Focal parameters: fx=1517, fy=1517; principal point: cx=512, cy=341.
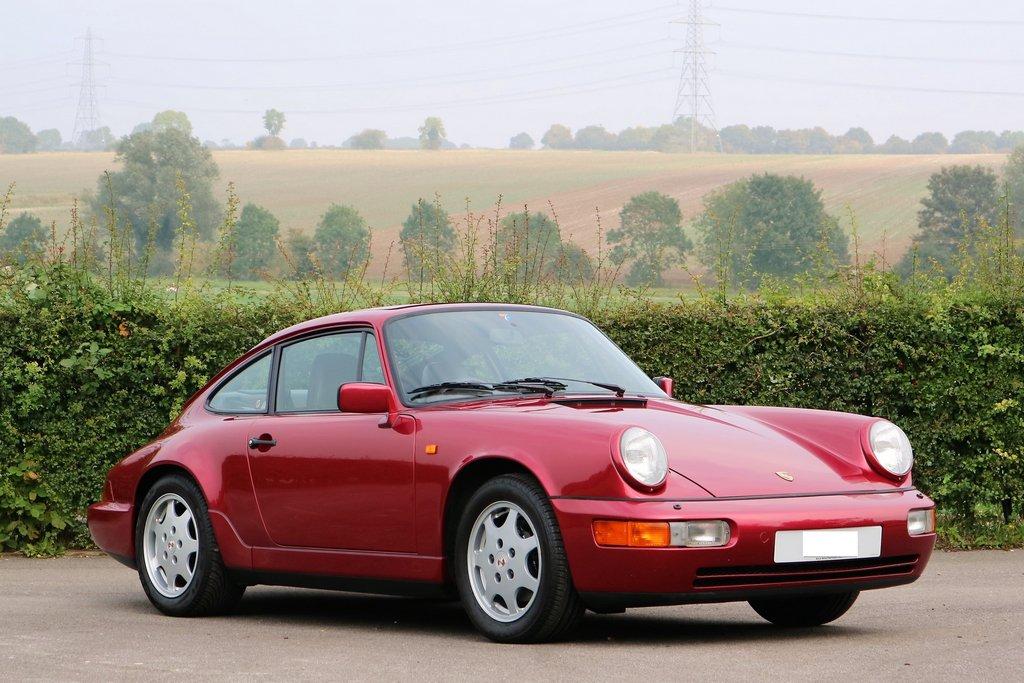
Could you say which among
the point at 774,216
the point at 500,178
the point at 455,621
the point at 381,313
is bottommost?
the point at 455,621

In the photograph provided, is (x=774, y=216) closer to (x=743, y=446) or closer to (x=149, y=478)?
(x=149, y=478)

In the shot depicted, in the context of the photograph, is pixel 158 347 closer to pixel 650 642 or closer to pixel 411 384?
pixel 411 384

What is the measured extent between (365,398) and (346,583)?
927mm

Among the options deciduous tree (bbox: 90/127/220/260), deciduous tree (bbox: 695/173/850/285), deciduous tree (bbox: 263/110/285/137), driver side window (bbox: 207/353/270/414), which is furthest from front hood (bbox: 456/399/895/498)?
deciduous tree (bbox: 263/110/285/137)

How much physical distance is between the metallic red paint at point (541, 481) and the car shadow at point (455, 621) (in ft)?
1.46

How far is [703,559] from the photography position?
19.9ft

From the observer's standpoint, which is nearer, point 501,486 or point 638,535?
point 638,535

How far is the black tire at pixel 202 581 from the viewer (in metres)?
7.91

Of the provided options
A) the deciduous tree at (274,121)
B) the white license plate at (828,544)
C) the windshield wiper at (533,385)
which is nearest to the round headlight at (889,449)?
the white license plate at (828,544)

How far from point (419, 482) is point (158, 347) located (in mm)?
5343

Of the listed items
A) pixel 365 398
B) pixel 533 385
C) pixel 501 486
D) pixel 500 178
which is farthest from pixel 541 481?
pixel 500 178

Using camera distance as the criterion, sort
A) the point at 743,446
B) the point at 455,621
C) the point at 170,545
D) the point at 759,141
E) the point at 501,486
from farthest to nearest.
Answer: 1. the point at 759,141
2. the point at 170,545
3. the point at 455,621
4. the point at 743,446
5. the point at 501,486

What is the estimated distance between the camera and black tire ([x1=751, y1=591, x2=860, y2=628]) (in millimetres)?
7238

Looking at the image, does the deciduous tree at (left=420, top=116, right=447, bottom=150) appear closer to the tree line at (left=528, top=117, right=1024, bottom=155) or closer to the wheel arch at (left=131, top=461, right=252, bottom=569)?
the tree line at (left=528, top=117, right=1024, bottom=155)
